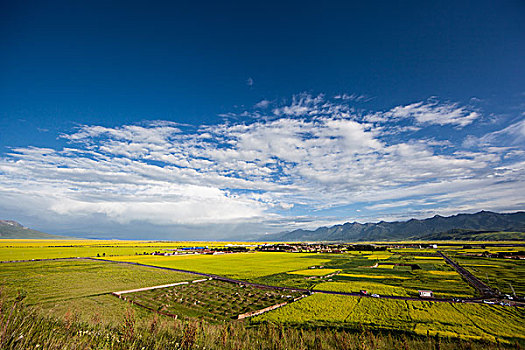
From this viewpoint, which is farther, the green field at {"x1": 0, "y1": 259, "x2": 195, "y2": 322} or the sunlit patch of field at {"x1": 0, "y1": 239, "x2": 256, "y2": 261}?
the sunlit patch of field at {"x1": 0, "y1": 239, "x2": 256, "y2": 261}

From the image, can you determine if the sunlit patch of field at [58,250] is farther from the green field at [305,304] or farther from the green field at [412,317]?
the green field at [412,317]

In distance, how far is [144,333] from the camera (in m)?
4.11

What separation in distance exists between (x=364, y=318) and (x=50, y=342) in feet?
81.3

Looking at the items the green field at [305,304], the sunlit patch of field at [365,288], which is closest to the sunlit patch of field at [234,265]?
the green field at [305,304]

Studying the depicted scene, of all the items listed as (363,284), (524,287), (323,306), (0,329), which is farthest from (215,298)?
(524,287)

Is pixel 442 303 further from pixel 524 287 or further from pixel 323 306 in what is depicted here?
pixel 524 287

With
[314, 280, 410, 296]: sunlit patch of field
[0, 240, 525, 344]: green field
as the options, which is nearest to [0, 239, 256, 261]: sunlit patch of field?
[0, 240, 525, 344]: green field

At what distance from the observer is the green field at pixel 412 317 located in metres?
19.1

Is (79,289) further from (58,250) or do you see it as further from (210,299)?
(58,250)

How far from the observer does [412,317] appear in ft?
73.2

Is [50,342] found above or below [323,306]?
above

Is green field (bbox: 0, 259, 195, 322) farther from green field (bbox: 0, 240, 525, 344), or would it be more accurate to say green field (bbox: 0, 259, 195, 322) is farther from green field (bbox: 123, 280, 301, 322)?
green field (bbox: 123, 280, 301, 322)

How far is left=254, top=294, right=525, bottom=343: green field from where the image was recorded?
19.1 meters

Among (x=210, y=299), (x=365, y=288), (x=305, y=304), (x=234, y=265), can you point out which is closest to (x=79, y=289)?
(x=210, y=299)
